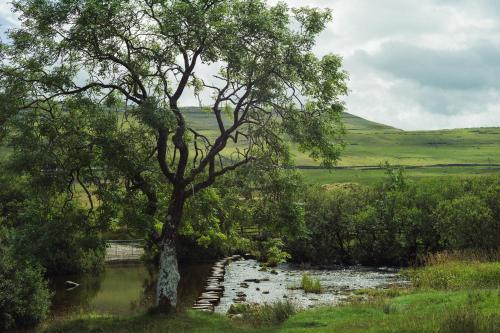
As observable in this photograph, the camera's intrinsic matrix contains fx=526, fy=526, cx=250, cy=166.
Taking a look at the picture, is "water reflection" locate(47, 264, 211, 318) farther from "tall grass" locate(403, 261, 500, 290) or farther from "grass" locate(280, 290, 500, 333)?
"tall grass" locate(403, 261, 500, 290)

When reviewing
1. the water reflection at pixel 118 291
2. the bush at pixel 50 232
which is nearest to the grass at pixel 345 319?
the bush at pixel 50 232

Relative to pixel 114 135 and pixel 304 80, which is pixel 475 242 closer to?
pixel 304 80

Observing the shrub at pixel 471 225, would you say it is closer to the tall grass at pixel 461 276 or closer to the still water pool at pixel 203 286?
the still water pool at pixel 203 286

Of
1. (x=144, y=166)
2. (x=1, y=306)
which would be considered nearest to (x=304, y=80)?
(x=144, y=166)

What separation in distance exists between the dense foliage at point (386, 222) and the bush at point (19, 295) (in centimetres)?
3982

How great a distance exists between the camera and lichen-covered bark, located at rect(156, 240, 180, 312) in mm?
27188

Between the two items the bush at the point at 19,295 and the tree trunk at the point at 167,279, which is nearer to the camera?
the tree trunk at the point at 167,279

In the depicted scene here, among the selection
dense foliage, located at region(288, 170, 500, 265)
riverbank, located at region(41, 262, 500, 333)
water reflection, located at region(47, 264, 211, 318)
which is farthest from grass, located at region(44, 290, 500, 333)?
dense foliage, located at region(288, 170, 500, 265)

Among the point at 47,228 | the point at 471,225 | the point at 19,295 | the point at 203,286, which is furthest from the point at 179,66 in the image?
the point at 471,225

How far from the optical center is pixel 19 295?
36.5m

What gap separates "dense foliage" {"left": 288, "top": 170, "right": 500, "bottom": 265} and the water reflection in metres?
17.4

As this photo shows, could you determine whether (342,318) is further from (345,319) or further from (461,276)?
(461,276)

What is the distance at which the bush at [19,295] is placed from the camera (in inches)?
1411

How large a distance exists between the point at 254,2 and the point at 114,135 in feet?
32.2
